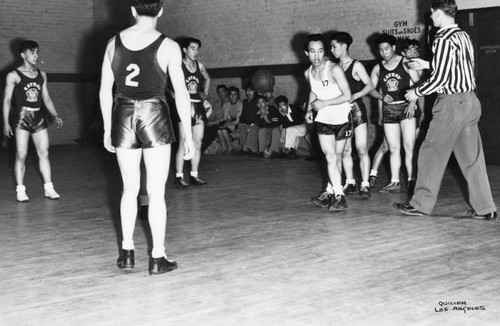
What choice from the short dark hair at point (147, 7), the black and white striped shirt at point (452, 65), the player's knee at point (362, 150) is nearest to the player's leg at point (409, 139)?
the player's knee at point (362, 150)

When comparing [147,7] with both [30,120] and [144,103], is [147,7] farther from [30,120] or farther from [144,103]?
[30,120]

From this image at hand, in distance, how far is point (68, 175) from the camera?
1095 cm

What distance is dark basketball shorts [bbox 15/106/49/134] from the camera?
782 centimetres

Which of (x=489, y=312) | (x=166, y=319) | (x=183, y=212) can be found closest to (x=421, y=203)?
(x=183, y=212)

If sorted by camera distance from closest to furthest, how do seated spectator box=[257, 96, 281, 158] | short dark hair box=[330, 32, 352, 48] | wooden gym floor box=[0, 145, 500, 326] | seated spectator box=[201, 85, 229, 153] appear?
wooden gym floor box=[0, 145, 500, 326] < short dark hair box=[330, 32, 352, 48] < seated spectator box=[257, 96, 281, 158] < seated spectator box=[201, 85, 229, 153]

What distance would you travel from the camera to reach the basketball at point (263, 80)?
540 inches

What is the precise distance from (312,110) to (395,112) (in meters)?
1.52

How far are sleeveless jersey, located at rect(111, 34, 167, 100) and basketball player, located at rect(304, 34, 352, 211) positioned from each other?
265cm

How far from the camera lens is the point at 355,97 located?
7605mm

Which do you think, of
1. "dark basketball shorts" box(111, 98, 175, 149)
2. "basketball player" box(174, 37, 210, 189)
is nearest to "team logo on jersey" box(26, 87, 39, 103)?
"basketball player" box(174, 37, 210, 189)

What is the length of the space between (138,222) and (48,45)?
11.9m

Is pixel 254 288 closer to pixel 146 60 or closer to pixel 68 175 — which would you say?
pixel 146 60

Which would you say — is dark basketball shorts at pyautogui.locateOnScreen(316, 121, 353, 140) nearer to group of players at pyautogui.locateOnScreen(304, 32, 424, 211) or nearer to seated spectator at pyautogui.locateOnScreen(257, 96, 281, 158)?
group of players at pyautogui.locateOnScreen(304, 32, 424, 211)

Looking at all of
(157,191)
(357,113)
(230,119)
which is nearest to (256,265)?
(157,191)
